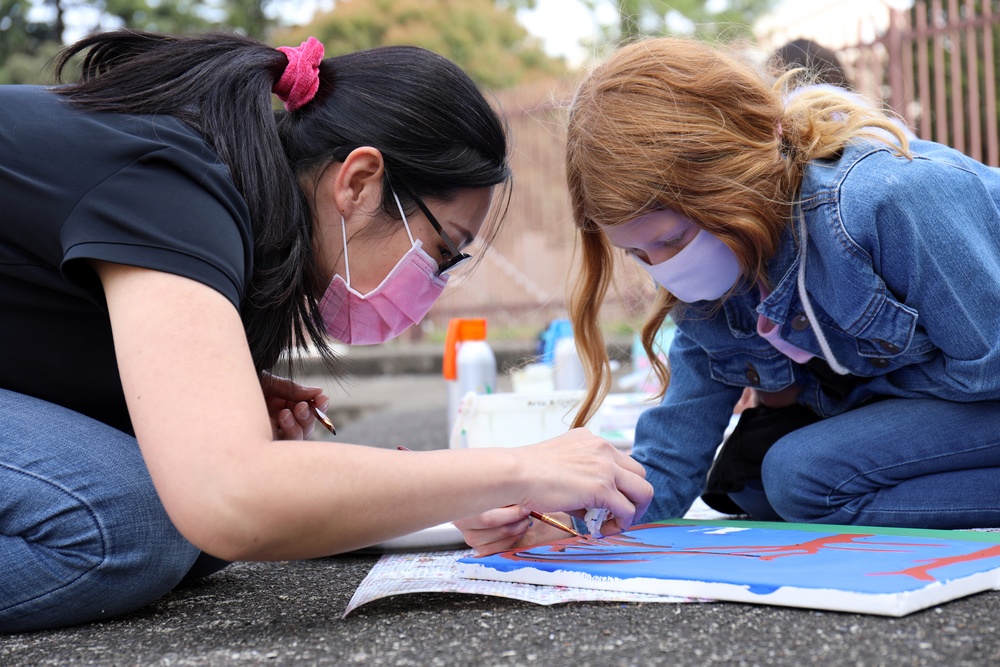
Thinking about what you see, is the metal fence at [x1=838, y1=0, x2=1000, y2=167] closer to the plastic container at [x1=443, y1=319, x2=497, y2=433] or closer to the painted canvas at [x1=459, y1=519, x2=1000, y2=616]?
the plastic container at [x1=443, y1=319, x2=497, y2=433]

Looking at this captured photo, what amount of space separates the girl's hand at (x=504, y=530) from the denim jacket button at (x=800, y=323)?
63 cm

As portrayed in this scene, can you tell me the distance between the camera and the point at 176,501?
1.18 meters

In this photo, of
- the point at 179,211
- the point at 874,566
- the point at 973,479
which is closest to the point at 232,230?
the point at 179,211

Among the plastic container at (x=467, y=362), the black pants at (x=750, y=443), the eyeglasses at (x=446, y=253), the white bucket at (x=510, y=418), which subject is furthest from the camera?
the plastic container at (x=467, y=362)

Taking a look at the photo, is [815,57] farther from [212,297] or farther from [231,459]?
[231,459]

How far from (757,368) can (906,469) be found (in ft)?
1.21

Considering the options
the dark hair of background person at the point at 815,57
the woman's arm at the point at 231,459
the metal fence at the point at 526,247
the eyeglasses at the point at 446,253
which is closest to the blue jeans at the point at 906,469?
the eyeglasses at the point at 446,253

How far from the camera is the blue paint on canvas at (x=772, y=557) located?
4.25 ft

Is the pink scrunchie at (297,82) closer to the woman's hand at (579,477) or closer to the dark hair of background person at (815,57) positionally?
the woman's hand at (579,477)

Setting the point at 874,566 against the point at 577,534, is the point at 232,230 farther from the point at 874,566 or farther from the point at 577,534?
the point at 874,566

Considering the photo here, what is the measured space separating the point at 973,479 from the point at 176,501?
151 cm

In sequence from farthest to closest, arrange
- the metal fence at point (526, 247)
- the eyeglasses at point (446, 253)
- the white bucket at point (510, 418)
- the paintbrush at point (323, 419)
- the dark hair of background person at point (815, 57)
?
1. the metal fence at point (526, 247)
2. the dark hair of background person at point (815, 57)
3. the white bucket at point (510, 418)
4. the paintbrush at point (323, 419)
5. the eyeglasses at point (446, 253)

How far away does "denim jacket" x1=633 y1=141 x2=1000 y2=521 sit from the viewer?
171 cm

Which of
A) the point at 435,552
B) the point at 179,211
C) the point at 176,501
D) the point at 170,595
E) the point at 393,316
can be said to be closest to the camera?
the point at 176,501
